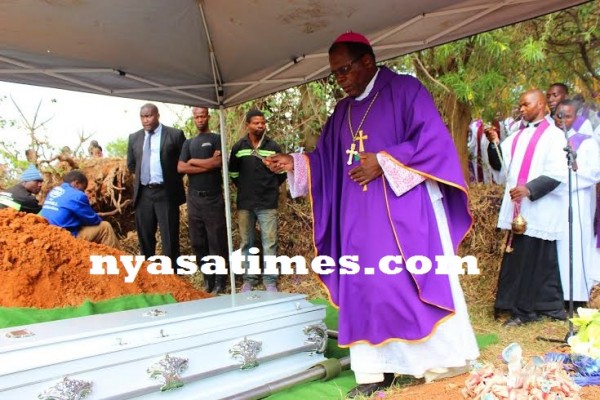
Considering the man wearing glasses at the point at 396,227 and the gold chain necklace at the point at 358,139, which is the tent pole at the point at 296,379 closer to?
the man wearing glasses at the point at 396,227

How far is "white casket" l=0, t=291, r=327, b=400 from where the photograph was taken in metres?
2.11

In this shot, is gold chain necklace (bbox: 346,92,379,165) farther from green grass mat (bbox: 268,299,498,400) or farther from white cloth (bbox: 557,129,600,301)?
white cloth (bbox: 557,129,600,301)

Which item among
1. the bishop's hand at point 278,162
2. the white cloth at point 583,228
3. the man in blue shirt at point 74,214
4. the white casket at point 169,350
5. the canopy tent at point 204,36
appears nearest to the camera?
the white casket at point 169,350

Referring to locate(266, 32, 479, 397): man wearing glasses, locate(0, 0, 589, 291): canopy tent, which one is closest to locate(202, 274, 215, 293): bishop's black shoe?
locate(0, 0, 589, 291): canopy tent

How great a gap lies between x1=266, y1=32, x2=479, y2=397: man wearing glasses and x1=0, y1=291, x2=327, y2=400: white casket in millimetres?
377

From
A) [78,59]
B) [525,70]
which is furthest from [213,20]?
[525,70]

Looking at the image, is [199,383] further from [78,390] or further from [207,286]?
[207,286]

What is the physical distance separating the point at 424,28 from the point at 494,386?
246 cm

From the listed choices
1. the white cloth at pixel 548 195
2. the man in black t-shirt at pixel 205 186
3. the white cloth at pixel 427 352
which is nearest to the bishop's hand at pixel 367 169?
the white cloth at pixel 427 352

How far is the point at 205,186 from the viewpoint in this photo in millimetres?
5281

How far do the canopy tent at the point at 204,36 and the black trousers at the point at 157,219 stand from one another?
1.09 metres

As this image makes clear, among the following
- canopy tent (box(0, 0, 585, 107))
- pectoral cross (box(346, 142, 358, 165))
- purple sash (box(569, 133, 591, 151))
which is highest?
canopy tent (box(0, 0, 585, 107))

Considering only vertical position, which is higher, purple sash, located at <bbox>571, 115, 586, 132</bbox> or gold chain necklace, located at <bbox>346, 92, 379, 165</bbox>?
purple sash, located at <bbox>571, 115, 586, 132</bbox>

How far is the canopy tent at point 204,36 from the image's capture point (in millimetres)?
3254
